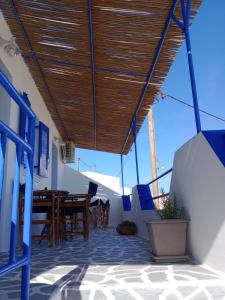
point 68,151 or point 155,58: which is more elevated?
point 155,58

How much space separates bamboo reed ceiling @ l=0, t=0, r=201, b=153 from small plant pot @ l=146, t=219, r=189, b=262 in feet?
8.15

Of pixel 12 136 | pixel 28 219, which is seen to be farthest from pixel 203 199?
pixel 12 136

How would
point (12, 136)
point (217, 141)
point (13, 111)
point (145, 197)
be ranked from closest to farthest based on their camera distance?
1. point (12, 136)
2. point (217, 141)
3. point (13, 111)
4. point (145, 197)

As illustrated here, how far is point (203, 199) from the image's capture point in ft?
7.88

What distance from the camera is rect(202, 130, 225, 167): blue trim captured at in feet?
6.98

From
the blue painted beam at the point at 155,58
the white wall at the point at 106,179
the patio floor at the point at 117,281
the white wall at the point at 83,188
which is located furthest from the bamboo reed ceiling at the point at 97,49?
the white wall at the point at 106,179

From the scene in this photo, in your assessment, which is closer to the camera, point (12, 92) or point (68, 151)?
point (12, 92)

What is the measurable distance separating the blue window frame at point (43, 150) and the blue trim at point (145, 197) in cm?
212

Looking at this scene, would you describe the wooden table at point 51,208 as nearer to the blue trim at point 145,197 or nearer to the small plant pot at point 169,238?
the blue trim at point 145,197

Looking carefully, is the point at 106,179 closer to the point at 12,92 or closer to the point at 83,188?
the point at 83,188

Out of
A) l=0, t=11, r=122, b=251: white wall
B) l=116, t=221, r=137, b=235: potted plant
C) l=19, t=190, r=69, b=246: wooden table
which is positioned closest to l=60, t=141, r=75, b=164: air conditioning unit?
l=0, t=11, r=122, b=251: white wall

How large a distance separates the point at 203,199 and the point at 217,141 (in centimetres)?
51

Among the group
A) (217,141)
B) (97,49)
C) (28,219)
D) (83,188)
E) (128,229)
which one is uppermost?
(97,49)

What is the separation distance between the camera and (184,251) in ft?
8.73
